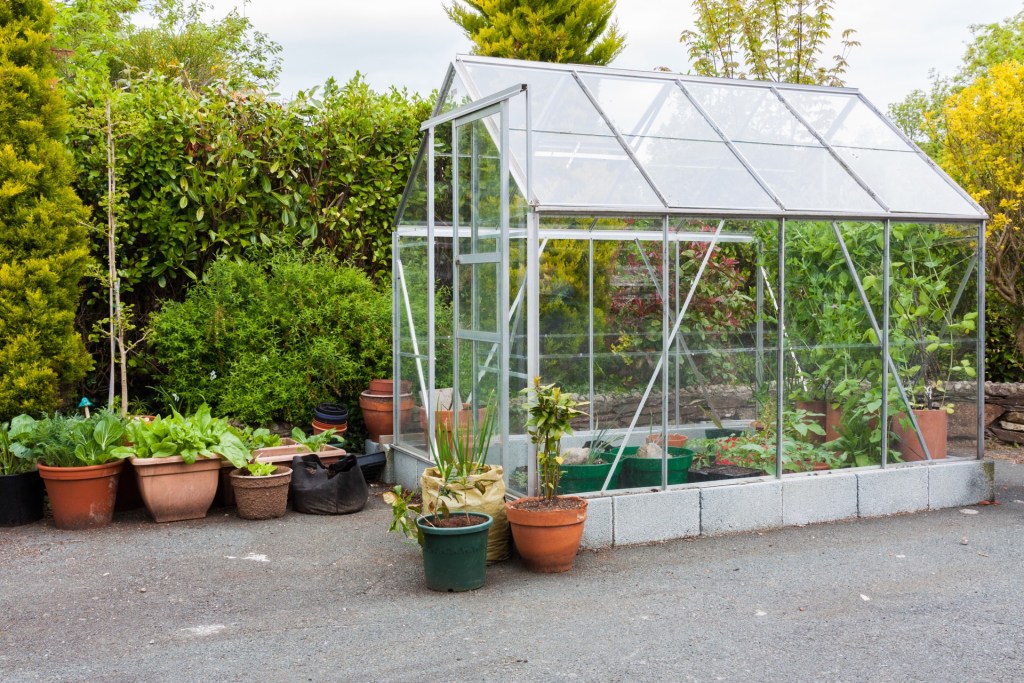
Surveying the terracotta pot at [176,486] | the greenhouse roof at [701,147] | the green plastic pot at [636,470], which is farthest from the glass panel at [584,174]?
the terracotta pot at [176,486]

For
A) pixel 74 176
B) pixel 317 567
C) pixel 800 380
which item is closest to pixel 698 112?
pixel 800 380

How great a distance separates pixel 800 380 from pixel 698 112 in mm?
2087

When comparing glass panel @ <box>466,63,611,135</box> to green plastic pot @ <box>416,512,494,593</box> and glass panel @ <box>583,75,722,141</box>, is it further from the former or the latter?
green plastic pot @ <box>416,512,494,593</box>

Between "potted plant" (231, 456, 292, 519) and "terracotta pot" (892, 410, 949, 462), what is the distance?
437 centimetres

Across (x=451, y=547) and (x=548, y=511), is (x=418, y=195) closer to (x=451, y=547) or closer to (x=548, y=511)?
(x=548, y=511)

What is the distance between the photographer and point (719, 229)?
6.61 m

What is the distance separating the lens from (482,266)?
20.3 ft

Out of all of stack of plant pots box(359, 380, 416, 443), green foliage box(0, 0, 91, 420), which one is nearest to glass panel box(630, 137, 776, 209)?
stack of plant pots box(359, 380, 416, 443)

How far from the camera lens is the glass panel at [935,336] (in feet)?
22.5

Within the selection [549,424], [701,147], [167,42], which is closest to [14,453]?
[549,424]

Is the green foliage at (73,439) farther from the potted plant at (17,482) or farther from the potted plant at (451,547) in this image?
the potted plant at (451,547)

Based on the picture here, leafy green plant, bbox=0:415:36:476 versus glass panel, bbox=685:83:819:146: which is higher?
glass panel, bbox=685:83:819:146

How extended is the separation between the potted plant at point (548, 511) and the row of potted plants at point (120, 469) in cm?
206

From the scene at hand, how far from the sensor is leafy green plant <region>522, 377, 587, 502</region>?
5.30 meters
